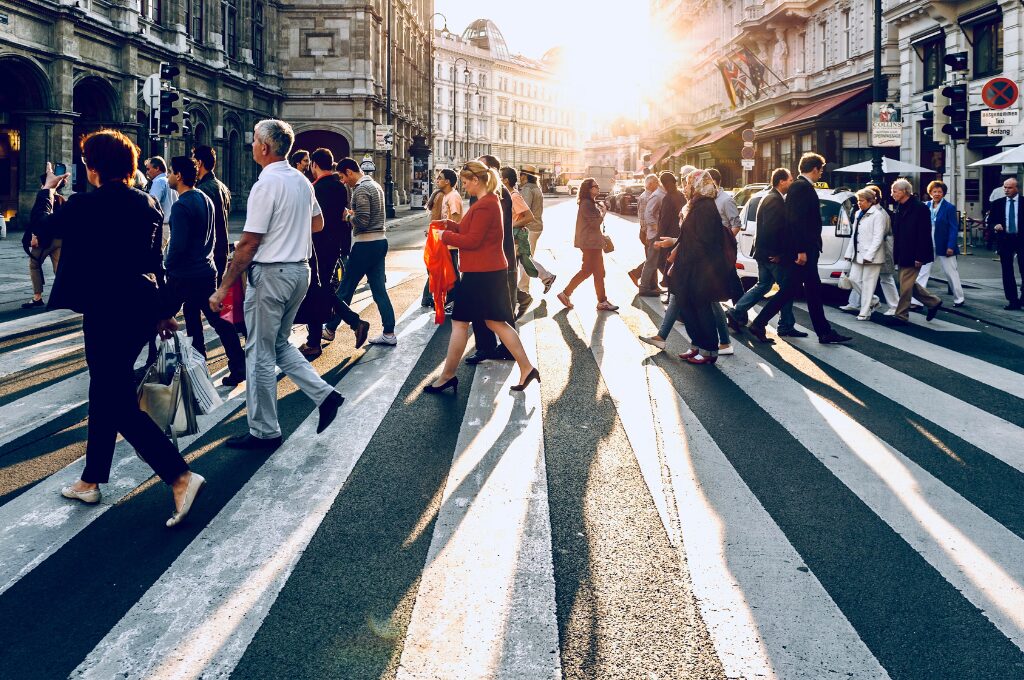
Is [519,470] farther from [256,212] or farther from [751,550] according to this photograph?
[256,212]

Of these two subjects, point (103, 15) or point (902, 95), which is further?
point (902, 95)

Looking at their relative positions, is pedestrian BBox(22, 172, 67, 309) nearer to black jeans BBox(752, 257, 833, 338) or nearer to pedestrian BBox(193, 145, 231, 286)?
pedestrian BBox(193, 145, 231, 286)

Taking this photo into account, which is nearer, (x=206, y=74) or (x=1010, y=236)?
(x=1010, y=236)

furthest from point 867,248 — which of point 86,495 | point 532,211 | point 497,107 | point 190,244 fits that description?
point 497,107

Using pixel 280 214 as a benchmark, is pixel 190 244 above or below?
below

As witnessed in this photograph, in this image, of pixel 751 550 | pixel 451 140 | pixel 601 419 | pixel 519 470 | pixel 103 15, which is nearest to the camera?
pixel 751 550

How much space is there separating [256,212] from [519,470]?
2076mm

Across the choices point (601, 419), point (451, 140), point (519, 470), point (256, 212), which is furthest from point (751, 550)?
point (451, 140)

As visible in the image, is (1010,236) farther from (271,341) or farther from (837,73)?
(837,73)

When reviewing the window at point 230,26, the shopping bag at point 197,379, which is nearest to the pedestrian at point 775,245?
the shopping bag at point 197,379

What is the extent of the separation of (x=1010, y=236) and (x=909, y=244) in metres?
2.50

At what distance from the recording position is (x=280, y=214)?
5.44 m

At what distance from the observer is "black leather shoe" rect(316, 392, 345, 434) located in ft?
18.7

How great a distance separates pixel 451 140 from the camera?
102750mm
